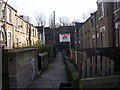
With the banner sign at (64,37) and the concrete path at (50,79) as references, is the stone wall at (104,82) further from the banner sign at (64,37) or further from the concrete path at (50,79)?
the banner sign at (64,37)

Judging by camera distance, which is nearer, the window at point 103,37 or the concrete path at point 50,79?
the concrete path at point 50,79

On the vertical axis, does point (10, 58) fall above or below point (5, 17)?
below

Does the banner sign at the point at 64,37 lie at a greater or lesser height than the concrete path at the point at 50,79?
greater

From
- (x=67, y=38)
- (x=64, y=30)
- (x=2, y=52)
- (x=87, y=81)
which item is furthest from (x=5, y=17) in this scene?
(x=64, y=30)

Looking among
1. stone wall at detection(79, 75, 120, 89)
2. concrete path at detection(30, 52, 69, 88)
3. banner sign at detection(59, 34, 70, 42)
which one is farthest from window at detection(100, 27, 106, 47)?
banner sign at detection(59, 34, 70, 42)

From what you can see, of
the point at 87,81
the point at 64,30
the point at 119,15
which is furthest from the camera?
the point at 64,30

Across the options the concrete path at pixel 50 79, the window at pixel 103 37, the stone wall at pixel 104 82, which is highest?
the window at pixel 103 37

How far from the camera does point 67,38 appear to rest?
4875cm

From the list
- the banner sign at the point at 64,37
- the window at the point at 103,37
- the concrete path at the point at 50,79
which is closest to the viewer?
the concrete path at the point at 50,79

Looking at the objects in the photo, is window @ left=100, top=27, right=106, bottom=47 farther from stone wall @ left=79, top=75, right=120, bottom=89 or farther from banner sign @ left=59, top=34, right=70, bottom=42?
banner sign @ left=59, top=34, right=70, bottom=42

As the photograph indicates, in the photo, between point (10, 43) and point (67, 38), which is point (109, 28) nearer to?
point (10, 43)

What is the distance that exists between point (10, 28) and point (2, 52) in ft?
43.9

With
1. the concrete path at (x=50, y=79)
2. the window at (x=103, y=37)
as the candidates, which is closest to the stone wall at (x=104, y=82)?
the concrete path at (x=50, y=79)

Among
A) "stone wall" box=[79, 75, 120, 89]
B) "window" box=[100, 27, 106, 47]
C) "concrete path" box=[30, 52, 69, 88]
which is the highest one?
"window" box=[100, 27, 106, 47]
